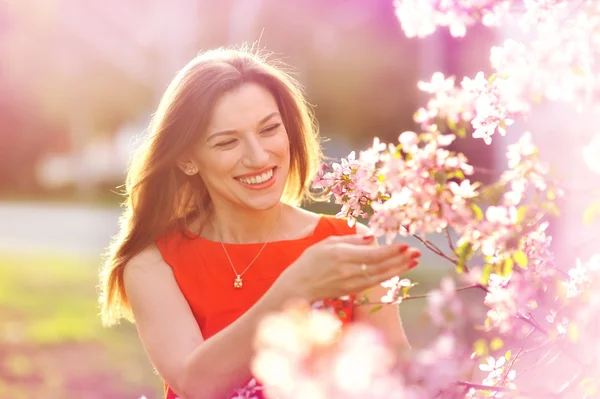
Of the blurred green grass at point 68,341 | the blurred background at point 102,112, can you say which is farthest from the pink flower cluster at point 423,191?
the blurred green grass at point 68,341

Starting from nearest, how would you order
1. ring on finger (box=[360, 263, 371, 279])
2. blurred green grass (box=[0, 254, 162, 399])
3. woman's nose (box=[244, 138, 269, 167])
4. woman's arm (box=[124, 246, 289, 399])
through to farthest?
ring on finger (box=[360, 263, 371, 279]) → woman's arm (box=[124, 246, 289, 399]) → woman's nose (box=[244, 138, 269, 167]) → blurred green grass (box=[0, 254, 162, 399])

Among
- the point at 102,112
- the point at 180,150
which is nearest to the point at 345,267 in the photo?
the point at 180,150

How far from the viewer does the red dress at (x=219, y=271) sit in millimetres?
2732

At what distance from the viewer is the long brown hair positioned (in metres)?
2.71

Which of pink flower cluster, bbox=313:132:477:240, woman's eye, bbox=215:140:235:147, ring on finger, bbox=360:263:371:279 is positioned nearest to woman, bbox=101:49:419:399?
woman's eye, bbox=215:140:235:147

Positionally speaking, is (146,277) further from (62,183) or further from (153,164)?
(62,183)

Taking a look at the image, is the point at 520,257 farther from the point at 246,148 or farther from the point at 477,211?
the point at 246,148

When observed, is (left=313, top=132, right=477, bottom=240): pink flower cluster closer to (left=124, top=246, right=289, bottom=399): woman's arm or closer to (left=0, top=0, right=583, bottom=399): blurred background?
(left=124, top=246, right=289, bottom=399): woman's arm

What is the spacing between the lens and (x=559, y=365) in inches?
176

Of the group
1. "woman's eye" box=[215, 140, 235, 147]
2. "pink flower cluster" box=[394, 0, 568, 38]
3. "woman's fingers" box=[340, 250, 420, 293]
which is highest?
"woman's eye" box=[215, 140, 235, 147]

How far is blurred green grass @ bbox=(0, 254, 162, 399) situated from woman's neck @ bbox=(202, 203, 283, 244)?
9.34 feet

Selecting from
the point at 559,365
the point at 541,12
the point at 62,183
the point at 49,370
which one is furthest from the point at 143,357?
the point at 62,183

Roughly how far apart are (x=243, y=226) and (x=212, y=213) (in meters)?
0.14

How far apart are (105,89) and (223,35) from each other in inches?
229
